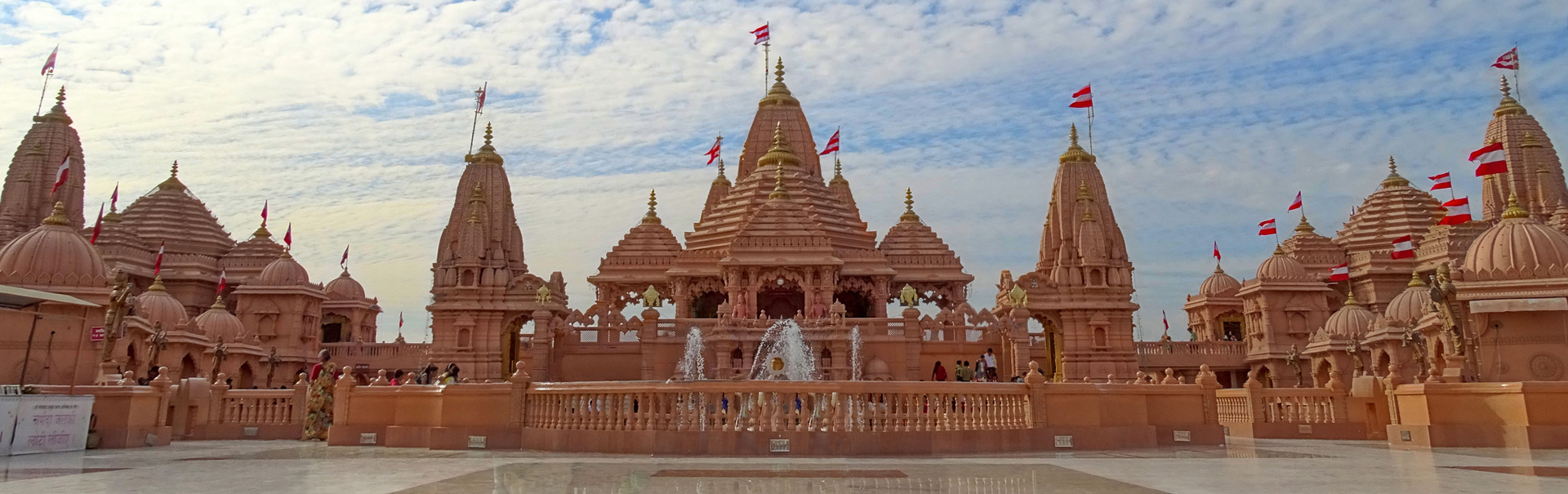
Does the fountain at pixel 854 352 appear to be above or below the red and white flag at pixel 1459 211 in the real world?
below

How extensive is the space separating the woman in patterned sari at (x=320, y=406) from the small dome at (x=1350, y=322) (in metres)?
32.3

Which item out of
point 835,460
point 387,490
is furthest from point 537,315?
point 387,490

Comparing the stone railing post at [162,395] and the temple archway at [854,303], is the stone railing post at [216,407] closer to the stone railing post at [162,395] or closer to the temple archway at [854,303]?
the stone railing post at [162,395]

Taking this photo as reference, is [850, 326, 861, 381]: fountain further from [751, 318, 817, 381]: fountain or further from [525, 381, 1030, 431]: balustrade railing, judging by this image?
[525, 381, 1030, 431]: balustrade railing

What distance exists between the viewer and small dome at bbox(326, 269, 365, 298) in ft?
184

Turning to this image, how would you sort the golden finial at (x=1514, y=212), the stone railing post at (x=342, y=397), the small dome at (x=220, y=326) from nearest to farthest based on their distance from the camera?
the stone railing post at (x=342, y=397), the golden finial at (x=1514, y=212), the small dome at (x=220, y=326)

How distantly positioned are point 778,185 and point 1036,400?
29.0 metres

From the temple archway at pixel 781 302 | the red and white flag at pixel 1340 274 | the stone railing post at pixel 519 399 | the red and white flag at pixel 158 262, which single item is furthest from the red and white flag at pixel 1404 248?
the red and white flag at pixel 158 262

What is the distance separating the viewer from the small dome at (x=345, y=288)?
56.0 metres

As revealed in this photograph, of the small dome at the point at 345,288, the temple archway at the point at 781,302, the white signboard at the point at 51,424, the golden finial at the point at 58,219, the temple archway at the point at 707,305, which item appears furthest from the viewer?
the small dome at the point at 345,288

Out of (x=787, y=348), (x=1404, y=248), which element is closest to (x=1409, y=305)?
(x=1404, y=248)

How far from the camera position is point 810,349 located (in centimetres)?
3353

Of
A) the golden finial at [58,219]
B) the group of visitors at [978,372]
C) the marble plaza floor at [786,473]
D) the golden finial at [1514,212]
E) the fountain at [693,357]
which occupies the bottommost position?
the marble plaza floor at [786,473]

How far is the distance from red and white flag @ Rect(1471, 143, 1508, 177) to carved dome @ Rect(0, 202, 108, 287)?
35411 mm
